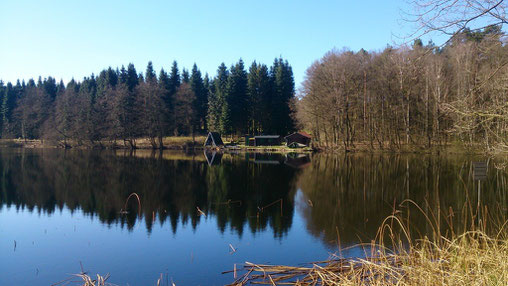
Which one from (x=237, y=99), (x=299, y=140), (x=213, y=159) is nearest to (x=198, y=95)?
(x=237, y=99)

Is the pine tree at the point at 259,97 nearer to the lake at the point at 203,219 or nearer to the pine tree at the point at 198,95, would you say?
the pine tree at the point at 198,95

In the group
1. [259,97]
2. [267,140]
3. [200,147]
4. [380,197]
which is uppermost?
[259,97]

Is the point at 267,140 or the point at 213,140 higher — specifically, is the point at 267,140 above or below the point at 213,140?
below

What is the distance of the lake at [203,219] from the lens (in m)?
8.03

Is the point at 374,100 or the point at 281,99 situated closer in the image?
the point at 374,100

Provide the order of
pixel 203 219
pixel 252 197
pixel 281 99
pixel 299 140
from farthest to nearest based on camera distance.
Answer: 1. pixel 281 99
2. pixel 299 140
3. pixel 252 197
4. pixel 203 219

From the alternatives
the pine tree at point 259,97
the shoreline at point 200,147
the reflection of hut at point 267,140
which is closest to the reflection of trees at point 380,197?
the shoreline at point 200,147

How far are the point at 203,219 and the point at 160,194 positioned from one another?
17.7ft

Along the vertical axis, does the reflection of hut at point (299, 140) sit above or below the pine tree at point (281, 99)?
below

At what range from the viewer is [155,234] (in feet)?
34.3

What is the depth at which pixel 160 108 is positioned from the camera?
59938mm

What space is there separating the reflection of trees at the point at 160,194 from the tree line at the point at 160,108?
35.9 metres

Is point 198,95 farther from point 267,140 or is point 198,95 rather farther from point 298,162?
point 298,162

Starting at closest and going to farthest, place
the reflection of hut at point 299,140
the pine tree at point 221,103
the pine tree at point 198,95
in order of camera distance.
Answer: the reflection of hut at point 299,140, the pine tree at point 221,103, the pine tree at point 198,95
